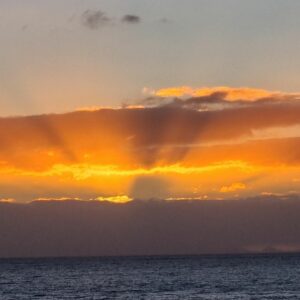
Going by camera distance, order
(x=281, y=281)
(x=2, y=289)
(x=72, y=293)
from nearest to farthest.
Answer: (x=72, y=293), (x=2, y=289), (x=281, y=281)

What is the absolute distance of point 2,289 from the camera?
136 metres

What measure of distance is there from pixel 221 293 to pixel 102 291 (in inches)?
693

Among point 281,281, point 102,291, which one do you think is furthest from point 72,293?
point 281,281

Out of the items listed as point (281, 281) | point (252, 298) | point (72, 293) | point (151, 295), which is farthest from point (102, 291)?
point (281, 281)

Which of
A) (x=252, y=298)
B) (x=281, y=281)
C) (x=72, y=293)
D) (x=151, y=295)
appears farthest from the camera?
(x=281, y=281)

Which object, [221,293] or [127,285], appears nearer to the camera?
[221,293]

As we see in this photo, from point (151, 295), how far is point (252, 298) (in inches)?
548

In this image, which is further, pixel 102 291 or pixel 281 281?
pixel 281 281

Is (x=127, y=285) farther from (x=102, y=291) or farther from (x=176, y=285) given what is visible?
(x=102, y=291)

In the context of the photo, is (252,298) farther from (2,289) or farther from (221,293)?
(2,289)

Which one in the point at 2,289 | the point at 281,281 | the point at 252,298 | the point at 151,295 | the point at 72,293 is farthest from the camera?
the point at 281,281

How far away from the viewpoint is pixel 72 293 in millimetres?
122438

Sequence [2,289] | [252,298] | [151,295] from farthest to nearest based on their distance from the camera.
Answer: [2,289], [151,295], [252,298]

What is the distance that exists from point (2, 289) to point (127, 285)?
18971 mm
